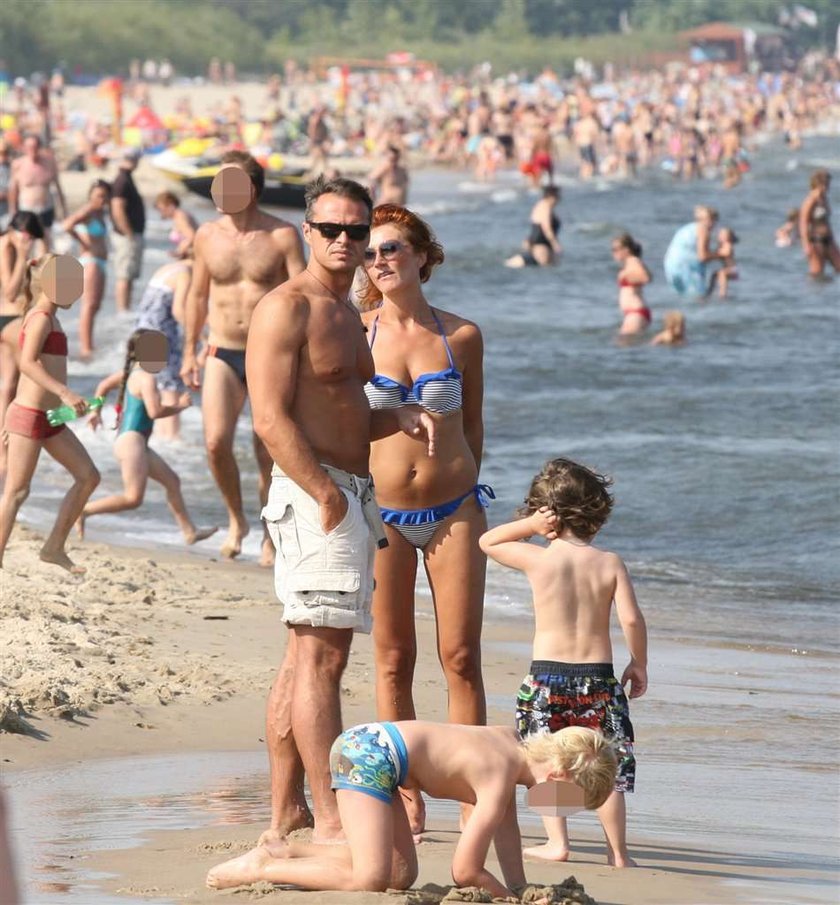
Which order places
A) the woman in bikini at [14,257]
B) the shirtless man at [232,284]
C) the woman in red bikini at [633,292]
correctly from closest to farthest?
the shirtless man at [232,284] < the woman in bikini at [14,257] < the woman in red bikini at [633,292]

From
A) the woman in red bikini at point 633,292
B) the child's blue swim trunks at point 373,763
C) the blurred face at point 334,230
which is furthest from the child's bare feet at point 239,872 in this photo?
the woman in red bikini at point 633,292

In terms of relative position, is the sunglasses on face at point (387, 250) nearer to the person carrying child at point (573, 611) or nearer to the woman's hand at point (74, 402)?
the person carrying child at point (573, 611)

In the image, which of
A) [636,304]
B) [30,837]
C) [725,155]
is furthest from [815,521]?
[725,155]

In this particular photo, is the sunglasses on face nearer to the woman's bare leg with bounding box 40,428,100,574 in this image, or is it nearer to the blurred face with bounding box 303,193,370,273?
the blurred face with bounding box 303,193,370,273

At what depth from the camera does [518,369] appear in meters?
18.7

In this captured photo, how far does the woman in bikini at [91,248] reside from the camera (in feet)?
55.8

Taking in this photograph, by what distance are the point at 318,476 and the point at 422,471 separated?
59cm

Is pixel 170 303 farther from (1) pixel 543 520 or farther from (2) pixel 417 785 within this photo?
(2) pixel 417 785

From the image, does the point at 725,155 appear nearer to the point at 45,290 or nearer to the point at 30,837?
the point at 45,290

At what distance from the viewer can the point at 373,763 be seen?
4281 millimetres

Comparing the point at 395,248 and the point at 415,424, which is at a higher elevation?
the point at 395,248

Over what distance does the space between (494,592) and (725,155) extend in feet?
144

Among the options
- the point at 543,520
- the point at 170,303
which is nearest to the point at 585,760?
the point at 543,520

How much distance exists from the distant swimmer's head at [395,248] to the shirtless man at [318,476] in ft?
0.96
